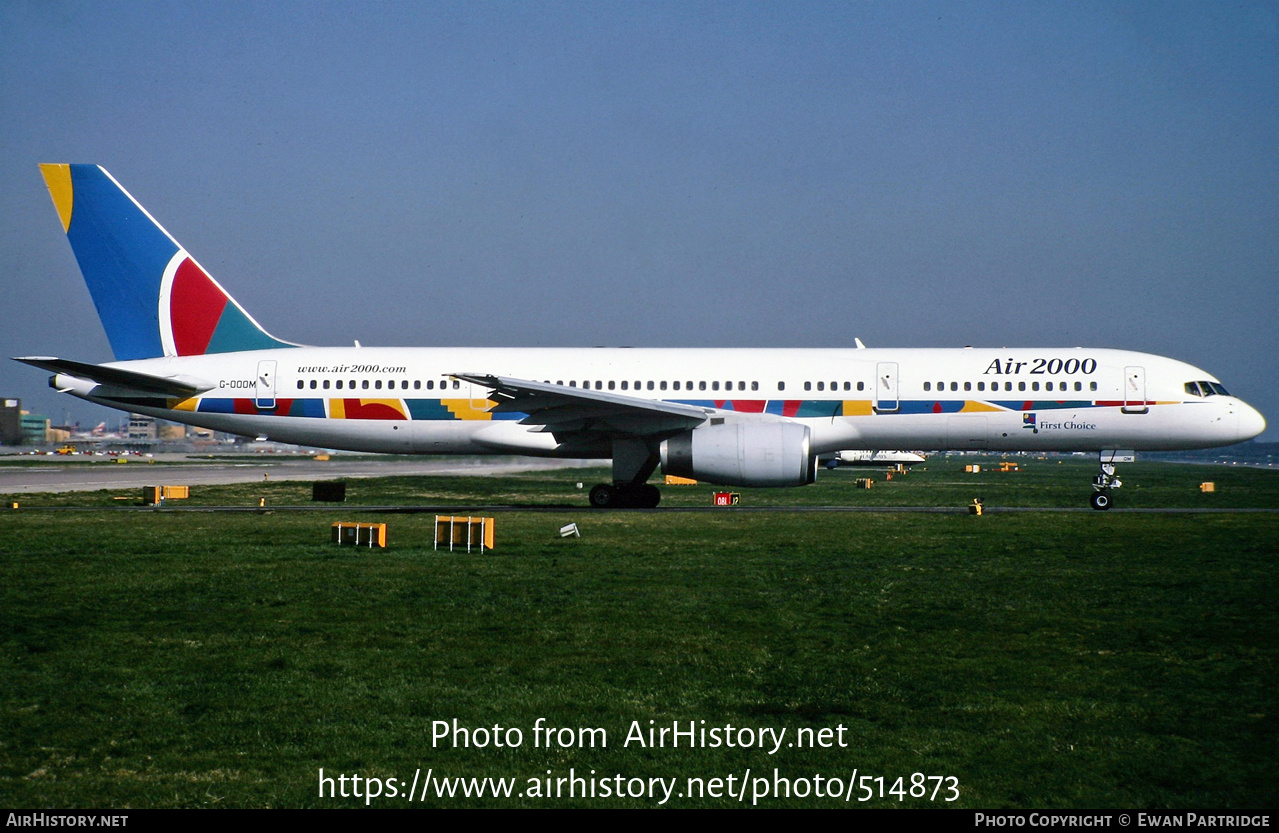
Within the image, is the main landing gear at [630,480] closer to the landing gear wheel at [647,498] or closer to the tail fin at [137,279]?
the landing gear wheel at [647,498]

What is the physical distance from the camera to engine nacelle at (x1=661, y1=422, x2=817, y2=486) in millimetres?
22047

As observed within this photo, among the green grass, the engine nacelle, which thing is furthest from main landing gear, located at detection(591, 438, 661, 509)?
the green grass

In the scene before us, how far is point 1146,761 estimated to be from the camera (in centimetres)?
595

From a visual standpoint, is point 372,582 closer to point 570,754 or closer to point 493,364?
point 570,754

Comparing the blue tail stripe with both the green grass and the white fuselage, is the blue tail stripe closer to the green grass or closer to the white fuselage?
the white fuselage

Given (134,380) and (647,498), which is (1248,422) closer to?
(647,498)

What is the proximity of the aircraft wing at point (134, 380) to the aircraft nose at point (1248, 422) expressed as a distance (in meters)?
26.0

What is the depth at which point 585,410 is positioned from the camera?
22.9 meters

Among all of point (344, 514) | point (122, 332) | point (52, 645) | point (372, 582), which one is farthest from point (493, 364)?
point (52, 645)

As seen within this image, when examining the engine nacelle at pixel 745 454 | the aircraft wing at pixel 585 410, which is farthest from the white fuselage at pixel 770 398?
the engine nacelle at pixel 745 454

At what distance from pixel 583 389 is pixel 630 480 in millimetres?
2543

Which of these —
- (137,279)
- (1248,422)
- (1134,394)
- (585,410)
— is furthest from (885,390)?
(137,279)

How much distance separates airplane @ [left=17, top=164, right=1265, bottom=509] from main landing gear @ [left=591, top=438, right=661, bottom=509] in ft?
0.13

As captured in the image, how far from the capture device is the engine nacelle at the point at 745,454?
868 inches
